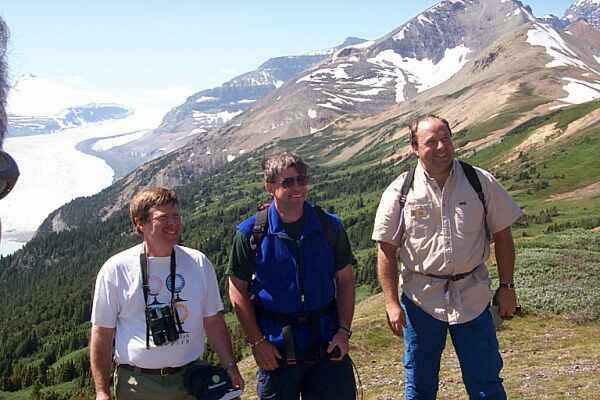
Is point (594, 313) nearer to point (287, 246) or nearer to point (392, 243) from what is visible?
point (392, 243)

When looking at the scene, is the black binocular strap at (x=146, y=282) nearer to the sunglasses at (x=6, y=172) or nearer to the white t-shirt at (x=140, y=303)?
the white t-shirt at (x=140, y=303)

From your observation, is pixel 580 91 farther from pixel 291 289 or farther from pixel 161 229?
pixel 161 229

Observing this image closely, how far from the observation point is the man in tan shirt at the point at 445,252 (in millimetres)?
6703

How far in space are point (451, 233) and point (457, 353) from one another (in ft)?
4.65

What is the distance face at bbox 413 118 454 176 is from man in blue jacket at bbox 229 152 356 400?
1229 millimetres

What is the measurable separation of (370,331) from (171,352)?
13.1m

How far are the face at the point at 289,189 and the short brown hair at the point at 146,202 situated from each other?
107 centimetres

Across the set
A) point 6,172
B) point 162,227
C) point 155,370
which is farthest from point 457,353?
point 6,172

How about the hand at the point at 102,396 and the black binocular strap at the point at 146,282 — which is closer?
the hand at the point at 102,396

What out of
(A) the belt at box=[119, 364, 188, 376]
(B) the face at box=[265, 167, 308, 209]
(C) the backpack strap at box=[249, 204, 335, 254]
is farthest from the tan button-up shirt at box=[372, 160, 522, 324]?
(A) the belt at box=[119, 364, 188, 376]

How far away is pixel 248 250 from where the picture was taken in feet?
21.1

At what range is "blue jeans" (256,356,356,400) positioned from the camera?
6496 millimetres

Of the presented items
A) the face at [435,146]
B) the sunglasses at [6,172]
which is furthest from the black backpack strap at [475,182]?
the sunglasses at [6,172]

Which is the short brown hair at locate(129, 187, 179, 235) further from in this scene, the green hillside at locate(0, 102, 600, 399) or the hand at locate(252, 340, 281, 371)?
the green hillside at locate(0, 102, 600, 399)
